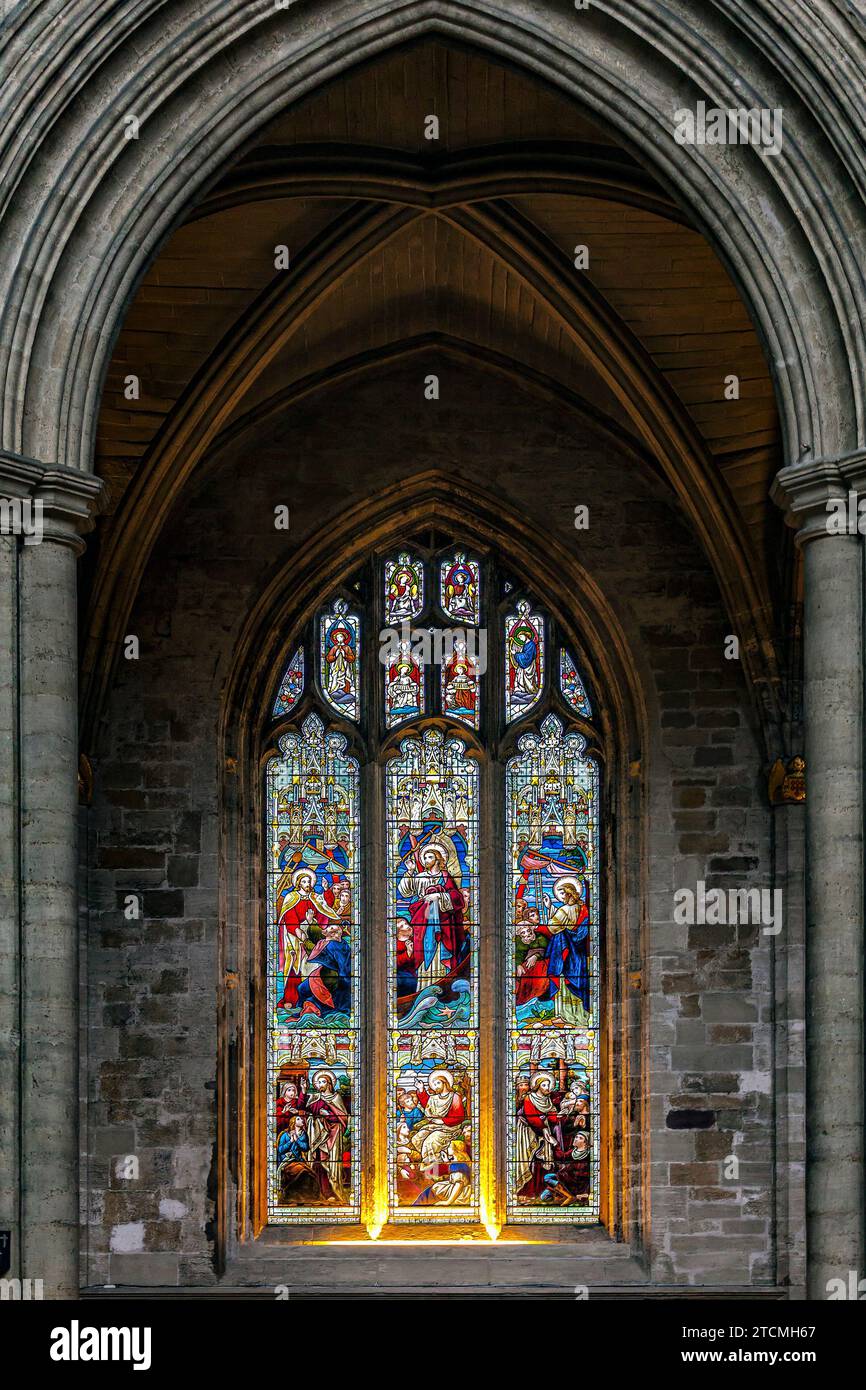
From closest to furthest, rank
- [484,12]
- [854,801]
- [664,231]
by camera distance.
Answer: [854,801], [484,12], [664,231]

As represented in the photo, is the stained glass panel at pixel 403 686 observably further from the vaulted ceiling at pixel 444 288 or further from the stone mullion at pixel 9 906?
the stone mullion at pixel 9 906

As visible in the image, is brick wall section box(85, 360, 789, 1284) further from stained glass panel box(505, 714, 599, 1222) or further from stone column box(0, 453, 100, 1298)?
stone column box(0, 453, 100, 1298)

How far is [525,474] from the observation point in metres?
19.3

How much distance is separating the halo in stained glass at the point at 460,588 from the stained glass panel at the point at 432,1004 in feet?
→ 4.45

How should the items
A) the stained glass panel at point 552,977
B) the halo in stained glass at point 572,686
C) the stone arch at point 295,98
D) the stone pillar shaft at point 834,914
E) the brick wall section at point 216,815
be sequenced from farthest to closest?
the halo in stained glass at point 572,686
the stained glass panel at point 552,977
the brick wall section at point 216,815
the stone arch at point 295,98
the stone pillar shaft at point 834,914

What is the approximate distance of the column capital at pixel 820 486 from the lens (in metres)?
12.7

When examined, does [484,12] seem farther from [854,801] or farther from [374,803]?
[374,803]

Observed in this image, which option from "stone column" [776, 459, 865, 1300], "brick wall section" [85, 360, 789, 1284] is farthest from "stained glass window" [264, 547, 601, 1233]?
"stone column" [776, 459, 865, 1300]

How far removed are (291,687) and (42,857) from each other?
7105 millimetres

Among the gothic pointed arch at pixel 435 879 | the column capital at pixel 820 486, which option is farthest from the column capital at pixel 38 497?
the gothic pointed arch at pixel 435 879

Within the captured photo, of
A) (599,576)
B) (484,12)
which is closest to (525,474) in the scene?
(599,576)

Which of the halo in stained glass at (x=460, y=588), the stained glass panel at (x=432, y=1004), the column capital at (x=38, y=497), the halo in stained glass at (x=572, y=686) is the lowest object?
the stained glass panel at (x=432, y=1004)

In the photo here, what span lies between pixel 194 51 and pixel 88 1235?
879cm
